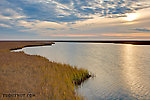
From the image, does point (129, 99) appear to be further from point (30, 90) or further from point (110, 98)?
point (30, 90)

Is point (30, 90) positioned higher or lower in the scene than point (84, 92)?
higher

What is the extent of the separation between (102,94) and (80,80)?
10.3 ft

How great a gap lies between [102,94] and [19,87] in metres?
6.48

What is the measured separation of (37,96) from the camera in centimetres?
644

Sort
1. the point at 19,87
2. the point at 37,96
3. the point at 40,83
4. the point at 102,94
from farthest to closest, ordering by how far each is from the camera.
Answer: the point at 102,94
the point at 40,83
the point at 19,87
the point at 37,96

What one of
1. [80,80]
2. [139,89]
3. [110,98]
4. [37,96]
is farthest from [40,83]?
[139,89]

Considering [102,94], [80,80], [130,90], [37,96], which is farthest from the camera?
[80,80]

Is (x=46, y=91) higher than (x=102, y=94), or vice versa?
(x=46, y=91)

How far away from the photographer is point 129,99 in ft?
28.9

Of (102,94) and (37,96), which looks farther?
(102,94)

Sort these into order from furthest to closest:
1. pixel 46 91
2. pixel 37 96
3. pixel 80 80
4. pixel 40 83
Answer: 1. pixel 80 80
2. pixel 40 83
3. pixel 46 91
4. pixel 37 96

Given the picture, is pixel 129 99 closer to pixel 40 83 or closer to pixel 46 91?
pixel 46 91

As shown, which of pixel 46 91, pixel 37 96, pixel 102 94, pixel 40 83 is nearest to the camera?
pixel 37 96

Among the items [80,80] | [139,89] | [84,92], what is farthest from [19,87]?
[139,89]
